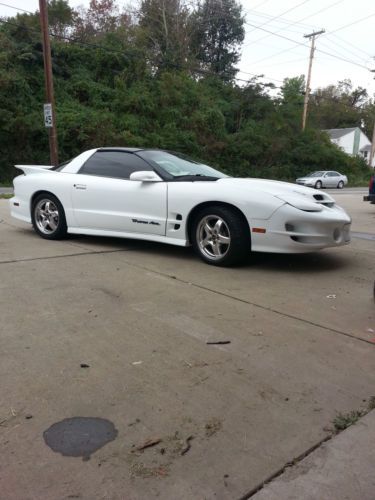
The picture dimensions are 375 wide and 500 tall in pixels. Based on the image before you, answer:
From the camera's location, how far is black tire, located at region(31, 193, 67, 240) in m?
6.44

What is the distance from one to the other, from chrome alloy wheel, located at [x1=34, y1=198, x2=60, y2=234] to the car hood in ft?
7.89

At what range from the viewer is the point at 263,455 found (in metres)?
2.06

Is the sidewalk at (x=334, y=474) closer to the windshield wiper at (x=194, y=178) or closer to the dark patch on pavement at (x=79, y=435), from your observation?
the dark patch on pavement at (x=79, y=435)

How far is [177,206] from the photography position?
5.41 m

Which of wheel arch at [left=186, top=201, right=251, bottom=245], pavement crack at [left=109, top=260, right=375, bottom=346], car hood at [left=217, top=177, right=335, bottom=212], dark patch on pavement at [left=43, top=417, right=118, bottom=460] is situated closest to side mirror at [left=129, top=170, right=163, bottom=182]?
wheel arch at [left=186, top=201, right=251, bottom=245]

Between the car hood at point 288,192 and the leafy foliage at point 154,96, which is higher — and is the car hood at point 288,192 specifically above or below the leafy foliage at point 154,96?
below

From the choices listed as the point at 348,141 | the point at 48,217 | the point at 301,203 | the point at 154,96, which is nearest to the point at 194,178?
the point at 301,203

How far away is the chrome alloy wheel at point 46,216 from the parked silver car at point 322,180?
2666cm

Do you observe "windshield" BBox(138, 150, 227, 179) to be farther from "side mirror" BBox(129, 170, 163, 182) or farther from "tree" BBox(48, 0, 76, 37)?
"tree" BBox(48, 0, 76, 37)

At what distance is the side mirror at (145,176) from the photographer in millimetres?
5496

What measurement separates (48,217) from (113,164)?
1261mm

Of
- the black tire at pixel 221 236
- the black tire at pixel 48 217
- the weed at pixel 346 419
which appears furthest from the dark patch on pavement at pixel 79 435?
the black tire at pixel 48 217

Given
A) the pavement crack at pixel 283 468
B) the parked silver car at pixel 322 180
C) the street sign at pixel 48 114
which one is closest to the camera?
the pavement crack at pixel 283 468

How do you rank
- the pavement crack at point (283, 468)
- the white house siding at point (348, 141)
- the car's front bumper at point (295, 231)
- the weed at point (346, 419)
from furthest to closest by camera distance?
the white house siding at point (348, 141) → the car's front bumper at point (295, 231) → the weed at point (346, 419) → the pavement crack at point (283, 468)
